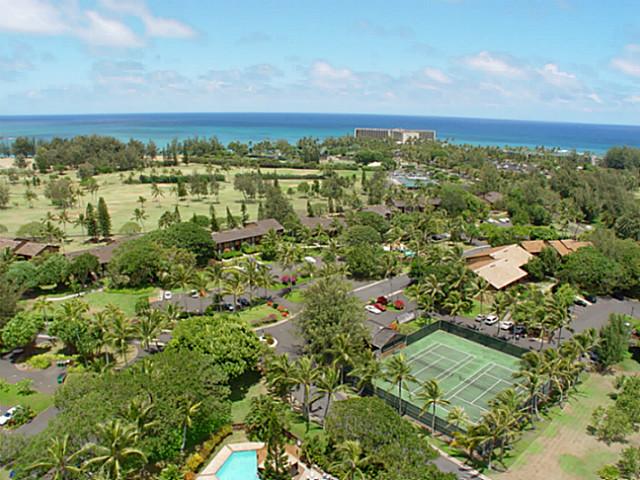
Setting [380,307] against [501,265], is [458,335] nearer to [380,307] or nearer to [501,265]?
[380,307]

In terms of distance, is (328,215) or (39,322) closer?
(39,322)

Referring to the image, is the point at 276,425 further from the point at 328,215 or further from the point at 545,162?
the point at 545,162

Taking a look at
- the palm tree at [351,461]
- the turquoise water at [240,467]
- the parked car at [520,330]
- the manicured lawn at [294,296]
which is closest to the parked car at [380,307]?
the manicured lawn at [294,296]

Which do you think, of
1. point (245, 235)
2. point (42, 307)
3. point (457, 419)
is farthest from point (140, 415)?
point (245, 235)

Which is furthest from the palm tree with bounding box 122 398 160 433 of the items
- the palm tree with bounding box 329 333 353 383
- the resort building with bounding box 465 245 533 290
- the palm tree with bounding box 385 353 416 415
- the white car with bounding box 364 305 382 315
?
the resort building with bounding box 465 245 533 290

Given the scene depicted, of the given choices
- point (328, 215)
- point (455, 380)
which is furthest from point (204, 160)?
point (455, 380)

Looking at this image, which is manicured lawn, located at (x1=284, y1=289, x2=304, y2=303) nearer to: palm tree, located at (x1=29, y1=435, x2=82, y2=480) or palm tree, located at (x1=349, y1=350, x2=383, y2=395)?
palm tree, located at (x1=349, y1=350, x2=383, y2=395)
